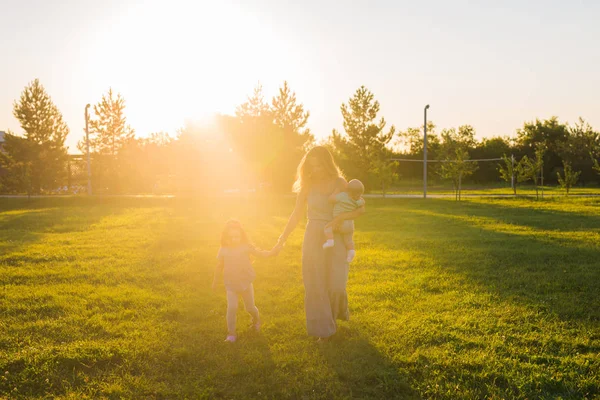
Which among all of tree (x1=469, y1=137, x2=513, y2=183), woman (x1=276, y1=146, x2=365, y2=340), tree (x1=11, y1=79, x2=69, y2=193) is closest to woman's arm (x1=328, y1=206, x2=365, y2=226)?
woman (x1=276, y1=146, x2=365, y2=340)

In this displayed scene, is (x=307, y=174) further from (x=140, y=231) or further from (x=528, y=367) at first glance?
(x=140, y=231)

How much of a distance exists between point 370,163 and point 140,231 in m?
21.0

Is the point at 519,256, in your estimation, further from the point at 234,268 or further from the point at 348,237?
the point at 234,268

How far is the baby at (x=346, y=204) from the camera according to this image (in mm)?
4992

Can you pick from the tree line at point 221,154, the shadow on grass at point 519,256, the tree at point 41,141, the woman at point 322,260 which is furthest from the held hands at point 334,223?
the tree at point 41,141

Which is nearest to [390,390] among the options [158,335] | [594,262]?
[158,335]

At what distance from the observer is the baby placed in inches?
197

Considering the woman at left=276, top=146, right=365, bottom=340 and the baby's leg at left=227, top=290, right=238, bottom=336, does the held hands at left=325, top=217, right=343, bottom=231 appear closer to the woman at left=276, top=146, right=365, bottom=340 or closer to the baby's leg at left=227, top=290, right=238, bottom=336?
the woman at left=276, top=146, right=365, bottom=340

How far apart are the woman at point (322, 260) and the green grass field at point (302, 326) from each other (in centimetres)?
32

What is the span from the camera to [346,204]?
503 cm

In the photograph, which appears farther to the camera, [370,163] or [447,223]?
[370,163]

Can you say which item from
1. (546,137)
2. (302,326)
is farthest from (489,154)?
(302,326)

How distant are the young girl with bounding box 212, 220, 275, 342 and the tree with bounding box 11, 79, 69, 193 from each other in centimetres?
3897

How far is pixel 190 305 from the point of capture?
6.90 meters
